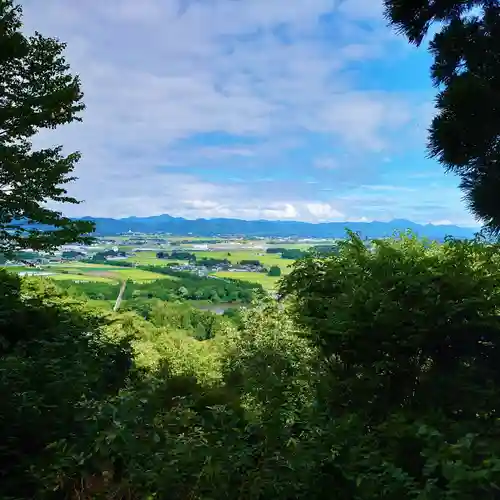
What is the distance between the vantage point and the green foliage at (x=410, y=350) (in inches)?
121

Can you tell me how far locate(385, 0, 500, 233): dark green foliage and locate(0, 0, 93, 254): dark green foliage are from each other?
634cm

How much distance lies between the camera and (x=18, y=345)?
4941mm

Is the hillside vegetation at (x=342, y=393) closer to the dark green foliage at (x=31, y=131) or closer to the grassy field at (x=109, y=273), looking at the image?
the dark green foliage at (x=31, y=131)

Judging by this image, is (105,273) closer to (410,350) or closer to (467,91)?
(410,350)

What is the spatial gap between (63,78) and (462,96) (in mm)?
7688

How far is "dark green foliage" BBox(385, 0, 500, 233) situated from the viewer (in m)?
3.73

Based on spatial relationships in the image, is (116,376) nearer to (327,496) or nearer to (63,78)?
(327,496)

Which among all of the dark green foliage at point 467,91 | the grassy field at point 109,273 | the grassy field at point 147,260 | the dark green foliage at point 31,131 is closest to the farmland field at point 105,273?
the grassy field at point 109,273

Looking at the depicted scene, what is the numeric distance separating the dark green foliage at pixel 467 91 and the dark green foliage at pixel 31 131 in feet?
20.8

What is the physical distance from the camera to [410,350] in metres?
3.92

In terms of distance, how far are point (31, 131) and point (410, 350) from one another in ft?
25.2

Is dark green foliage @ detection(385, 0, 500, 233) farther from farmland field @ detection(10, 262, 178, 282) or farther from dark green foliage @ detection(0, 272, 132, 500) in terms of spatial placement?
farmland field @ detection(10, 262, 178, 282)

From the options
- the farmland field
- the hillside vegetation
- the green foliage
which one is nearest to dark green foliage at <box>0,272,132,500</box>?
the hillside vegetation

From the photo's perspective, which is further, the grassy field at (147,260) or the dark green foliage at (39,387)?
the grassy field at (147,260)
